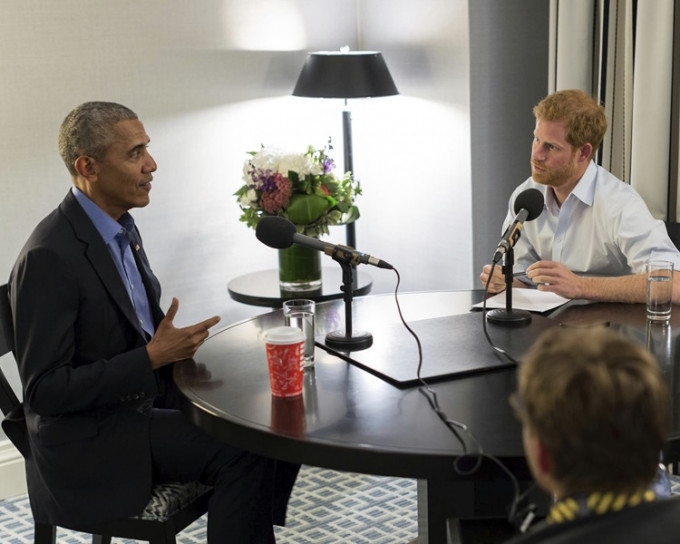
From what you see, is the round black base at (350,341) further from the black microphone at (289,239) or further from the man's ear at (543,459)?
the man's ear at (543,459)

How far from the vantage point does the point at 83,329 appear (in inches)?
87.8

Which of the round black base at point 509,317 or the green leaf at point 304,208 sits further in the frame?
the green leaf at point 304,208

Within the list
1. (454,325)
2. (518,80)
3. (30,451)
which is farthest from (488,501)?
(518,80)

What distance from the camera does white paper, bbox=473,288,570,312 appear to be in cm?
256

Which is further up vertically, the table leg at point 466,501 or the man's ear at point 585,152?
the man's ear at point 585,152

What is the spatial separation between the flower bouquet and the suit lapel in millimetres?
988

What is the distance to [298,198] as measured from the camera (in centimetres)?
325

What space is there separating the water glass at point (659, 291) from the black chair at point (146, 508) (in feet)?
3.84

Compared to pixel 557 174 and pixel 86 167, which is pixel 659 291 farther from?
pixel 86 167

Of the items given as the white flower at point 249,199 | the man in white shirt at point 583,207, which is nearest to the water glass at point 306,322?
the man in white shirt at point 583,207

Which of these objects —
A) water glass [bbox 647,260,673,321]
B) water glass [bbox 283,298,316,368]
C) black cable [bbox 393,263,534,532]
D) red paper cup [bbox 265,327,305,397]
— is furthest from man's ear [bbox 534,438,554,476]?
water glass [bbox 647,260,673,321]

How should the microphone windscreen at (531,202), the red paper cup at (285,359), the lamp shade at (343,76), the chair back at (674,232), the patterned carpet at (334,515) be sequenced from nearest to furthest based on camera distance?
the red paper cup at (285,359)
the microphone windscreen at (531,202)
the patterned carpet at (334,515)
the chair back at (674,232)
the lamp shade at (343,76)

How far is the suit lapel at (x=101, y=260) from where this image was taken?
2246 mm

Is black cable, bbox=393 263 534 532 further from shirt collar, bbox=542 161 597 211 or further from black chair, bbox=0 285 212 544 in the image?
shirt collar, bbox=542 161 597 211
